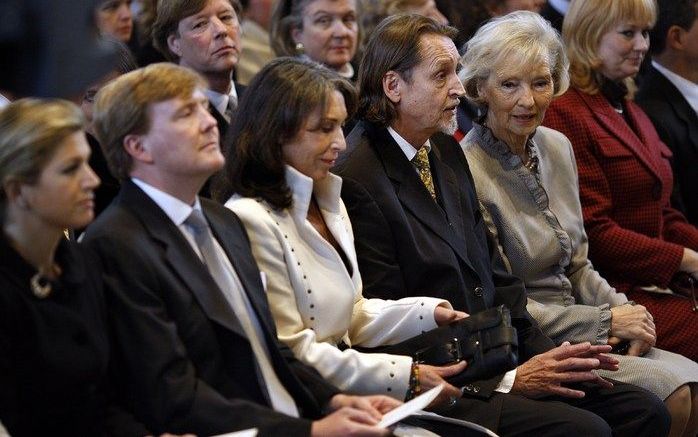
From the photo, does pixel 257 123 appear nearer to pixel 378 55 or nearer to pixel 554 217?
pixel 378 55

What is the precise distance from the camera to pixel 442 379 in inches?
120

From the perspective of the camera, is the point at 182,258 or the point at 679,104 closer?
the point at 182,258

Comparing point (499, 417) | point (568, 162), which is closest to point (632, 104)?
point (568, 162)

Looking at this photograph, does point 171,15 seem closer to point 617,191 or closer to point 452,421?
point 617,191

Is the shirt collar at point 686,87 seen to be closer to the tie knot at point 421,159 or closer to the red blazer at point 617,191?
the red blazer at point 617,191

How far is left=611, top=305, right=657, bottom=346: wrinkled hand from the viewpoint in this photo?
390cm

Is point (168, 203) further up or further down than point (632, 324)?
further up

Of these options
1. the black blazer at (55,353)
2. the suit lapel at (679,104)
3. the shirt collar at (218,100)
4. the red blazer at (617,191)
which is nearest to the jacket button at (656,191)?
the red blazer at (617,191)

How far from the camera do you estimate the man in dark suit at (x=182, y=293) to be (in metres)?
2.55

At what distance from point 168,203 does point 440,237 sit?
105 cm

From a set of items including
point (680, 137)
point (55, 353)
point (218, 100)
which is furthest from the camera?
point (680, 137)

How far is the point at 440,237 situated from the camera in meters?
3.50

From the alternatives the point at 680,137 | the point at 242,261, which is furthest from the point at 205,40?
the point at 680,137

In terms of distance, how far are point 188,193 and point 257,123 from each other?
41cm
